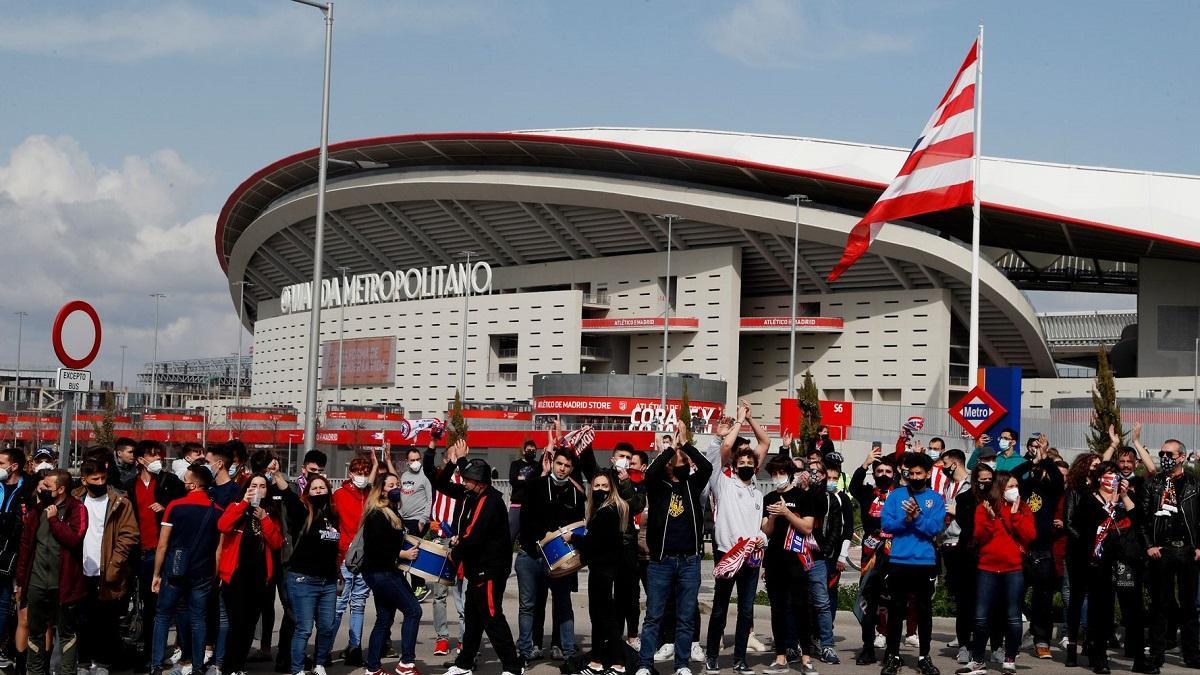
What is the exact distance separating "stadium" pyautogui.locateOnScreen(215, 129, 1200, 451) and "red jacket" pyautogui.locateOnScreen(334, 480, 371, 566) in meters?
37.9

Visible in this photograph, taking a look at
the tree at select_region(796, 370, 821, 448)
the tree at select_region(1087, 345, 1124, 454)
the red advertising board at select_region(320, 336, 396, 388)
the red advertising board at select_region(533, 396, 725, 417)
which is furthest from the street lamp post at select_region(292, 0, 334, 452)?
the red advertising board at select_region(320, 336, 396, 388)

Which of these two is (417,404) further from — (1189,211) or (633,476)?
(633,476)

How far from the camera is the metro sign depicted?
17.3m

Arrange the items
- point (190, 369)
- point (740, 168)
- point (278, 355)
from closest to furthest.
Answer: point (740, 168), point (278, 355), point (190, 369)

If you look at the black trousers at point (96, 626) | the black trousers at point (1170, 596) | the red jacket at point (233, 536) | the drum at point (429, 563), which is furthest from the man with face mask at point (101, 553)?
the black trousers at point (1170, 596)

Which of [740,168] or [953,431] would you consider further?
[740,168]

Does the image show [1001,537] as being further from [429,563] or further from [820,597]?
[429,563]

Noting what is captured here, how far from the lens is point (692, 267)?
5678 centimetres

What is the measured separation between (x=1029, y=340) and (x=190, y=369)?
104 metres

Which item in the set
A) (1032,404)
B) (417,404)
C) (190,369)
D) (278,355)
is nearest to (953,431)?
(1032,404)

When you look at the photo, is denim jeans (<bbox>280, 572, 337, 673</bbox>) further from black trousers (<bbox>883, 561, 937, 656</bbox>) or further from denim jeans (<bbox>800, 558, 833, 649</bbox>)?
black trousers (<bbox>883, 561, 937, 656</bbox>)

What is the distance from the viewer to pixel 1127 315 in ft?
228

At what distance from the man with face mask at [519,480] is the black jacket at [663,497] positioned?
3.89 feet

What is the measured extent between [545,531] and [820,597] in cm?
233
